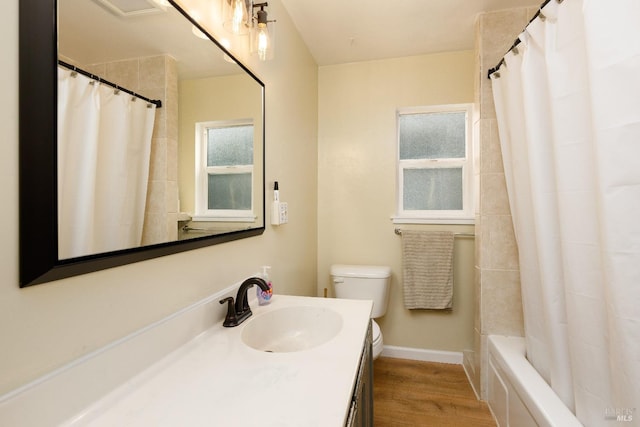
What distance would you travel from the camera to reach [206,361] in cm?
79

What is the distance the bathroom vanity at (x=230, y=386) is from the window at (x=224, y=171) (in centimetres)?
36

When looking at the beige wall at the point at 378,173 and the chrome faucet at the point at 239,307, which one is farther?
the beige wall at the point at 378,173

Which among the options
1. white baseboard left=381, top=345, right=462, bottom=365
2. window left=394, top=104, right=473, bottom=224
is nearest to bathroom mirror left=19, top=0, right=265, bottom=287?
window left=394, top=104, right=473, bottom=224

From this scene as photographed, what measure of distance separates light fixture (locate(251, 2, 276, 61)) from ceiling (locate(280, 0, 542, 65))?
1.88ft

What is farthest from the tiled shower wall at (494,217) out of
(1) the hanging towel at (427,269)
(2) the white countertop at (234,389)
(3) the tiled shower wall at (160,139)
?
(3) the tiled shower wall at (160,139)

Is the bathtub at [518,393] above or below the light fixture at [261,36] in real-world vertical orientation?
below

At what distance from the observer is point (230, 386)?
68 cm

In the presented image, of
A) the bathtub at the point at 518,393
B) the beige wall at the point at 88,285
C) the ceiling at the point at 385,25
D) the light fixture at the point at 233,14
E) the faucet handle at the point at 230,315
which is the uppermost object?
the ceiling at the point at 385,25

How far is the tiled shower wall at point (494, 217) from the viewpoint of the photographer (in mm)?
1780

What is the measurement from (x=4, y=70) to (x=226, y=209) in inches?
29.4

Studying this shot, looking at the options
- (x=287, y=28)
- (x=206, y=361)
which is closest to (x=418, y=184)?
(x=287, y=28)

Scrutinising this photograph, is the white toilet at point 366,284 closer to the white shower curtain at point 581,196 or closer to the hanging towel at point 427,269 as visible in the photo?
the hanging towel at point 427,269

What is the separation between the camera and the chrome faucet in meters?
1.03

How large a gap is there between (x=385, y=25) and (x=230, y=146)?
143cm
